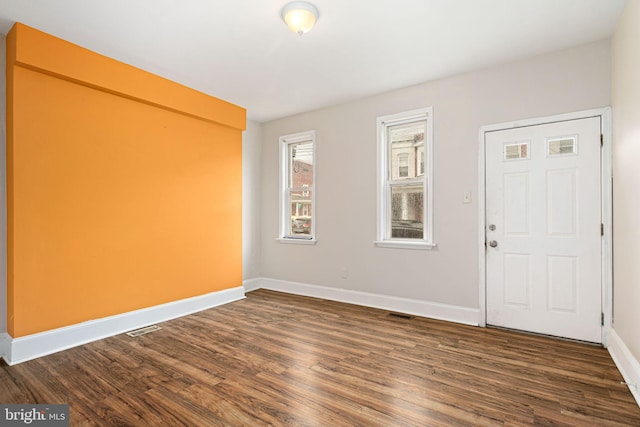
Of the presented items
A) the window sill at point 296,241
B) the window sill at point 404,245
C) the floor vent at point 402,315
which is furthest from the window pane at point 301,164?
the floor vent at point 402,315

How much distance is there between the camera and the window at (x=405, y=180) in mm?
3859

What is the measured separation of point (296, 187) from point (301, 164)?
0.38 m

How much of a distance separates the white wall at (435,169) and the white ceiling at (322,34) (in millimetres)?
220

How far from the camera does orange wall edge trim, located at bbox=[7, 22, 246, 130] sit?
8.83ft

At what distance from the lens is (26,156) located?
2721 mm

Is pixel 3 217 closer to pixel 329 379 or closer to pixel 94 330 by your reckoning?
pixel 94 330

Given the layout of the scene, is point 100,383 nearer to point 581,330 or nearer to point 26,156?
point 26,156

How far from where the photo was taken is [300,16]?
8.07 feet

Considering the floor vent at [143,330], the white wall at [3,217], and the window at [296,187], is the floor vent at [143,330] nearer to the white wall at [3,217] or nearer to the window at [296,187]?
the white wall at [3,217]

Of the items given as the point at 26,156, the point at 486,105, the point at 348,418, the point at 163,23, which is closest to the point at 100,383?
the point at 348,418

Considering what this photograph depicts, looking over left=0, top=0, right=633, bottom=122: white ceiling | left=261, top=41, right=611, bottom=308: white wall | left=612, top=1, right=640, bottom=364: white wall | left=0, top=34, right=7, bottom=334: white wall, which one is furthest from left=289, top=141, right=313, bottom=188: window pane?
left=612, top=1, right=640, bottom=364: white wall

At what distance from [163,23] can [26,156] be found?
1.61m

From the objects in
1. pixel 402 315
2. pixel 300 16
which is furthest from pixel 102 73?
pixel 402 315

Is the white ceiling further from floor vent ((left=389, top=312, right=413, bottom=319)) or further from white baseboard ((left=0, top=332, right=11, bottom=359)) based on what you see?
floor vent ((left=389, top=312, right=413, bottom=319))
